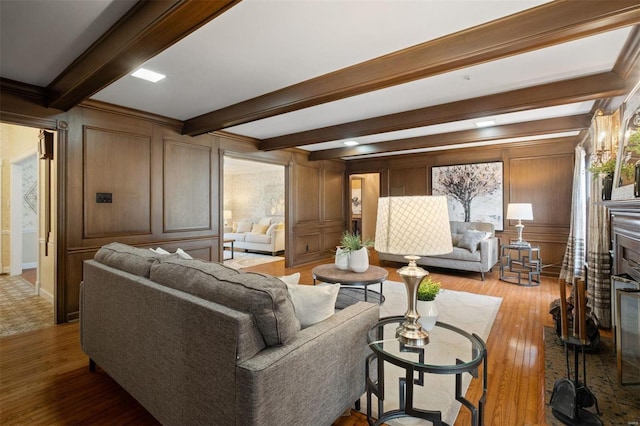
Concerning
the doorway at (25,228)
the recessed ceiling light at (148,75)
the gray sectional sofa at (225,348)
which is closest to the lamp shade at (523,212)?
the gray sectional sofa at (225,348)

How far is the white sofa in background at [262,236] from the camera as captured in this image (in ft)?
25.3

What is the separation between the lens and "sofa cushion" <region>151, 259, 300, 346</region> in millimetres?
1266

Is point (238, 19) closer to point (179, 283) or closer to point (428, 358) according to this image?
point (179, 283)

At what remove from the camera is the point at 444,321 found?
329cm

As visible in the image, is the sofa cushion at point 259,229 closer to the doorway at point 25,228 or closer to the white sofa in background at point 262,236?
the white sofa in background at point 262,236

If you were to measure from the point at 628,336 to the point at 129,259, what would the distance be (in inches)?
125

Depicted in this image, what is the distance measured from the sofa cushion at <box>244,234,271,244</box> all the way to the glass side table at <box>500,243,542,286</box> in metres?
5.12

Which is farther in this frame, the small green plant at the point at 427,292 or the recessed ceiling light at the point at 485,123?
the recessed ceiling light at the point at 485,123

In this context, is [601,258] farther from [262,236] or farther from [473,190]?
[262,236]

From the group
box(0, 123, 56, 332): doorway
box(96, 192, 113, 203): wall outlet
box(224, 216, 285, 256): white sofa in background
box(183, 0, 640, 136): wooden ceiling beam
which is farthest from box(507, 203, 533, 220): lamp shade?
box(0, 123, 56, 332): doorway

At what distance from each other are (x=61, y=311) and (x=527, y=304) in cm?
545

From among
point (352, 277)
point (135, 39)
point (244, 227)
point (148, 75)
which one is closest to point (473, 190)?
point (352, 277)

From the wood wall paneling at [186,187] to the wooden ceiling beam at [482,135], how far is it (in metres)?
2.74

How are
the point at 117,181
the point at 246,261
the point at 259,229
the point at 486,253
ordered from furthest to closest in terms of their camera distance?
the point at 259,229, the point at 246,261, the point at 486,253, the point at 117,181
